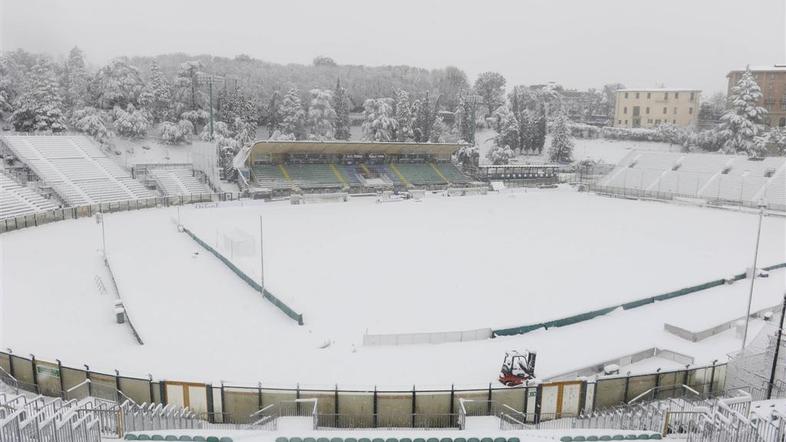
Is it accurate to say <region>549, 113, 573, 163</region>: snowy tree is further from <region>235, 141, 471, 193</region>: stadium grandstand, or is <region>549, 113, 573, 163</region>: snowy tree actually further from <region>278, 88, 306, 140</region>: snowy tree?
<region>278, 88, 306, 140</region>: snowy tree

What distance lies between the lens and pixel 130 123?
57.3 meters

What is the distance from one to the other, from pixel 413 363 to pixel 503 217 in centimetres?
2615

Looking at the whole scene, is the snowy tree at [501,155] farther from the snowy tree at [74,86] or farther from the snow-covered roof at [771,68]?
the snowy tree at [74,86]

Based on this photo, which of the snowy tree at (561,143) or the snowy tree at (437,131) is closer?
the snowy tree at (561,143)

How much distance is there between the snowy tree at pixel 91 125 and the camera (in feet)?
181

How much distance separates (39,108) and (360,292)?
1949 inches

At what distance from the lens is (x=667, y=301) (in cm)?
2027

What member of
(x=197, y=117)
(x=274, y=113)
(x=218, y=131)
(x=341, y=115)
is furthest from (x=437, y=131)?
(x=197, y=117)

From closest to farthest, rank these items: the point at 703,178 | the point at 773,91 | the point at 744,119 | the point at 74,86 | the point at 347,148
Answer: the point at 703,178, the point at 347,148, the point at 74,86, the point at 744,119, the point at 773,91

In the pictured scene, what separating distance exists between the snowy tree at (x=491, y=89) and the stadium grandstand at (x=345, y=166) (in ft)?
124

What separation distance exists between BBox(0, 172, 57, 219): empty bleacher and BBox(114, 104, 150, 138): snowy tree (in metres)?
20.4

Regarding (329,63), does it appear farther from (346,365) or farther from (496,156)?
(346,365)

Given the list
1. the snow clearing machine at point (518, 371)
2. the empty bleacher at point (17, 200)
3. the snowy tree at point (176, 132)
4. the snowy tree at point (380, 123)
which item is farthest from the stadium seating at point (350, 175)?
the snow clearing machine at point (518, 371)

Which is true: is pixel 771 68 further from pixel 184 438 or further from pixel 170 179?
pixel 184 438
